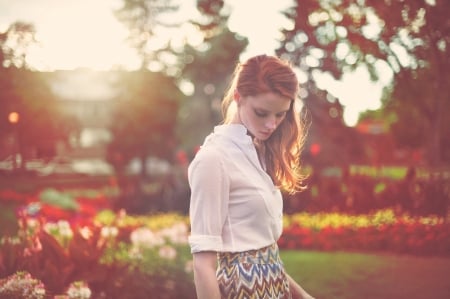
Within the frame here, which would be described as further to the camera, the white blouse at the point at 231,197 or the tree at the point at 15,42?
the tree at the point at 15,42

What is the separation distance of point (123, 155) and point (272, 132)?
1001 inches

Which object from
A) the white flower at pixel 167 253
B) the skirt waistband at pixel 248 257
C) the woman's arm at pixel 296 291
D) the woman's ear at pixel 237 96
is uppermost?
the woman's ear at pixel 237 96

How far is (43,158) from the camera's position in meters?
11.0

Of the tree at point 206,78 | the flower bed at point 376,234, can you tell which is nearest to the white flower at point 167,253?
the flower bed at point 376,234

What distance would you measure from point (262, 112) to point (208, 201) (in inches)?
16.5

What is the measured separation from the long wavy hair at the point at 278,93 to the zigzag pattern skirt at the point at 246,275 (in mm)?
359

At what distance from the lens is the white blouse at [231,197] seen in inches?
72.3

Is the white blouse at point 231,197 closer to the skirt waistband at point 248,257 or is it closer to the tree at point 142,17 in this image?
the skirt waistband at point 248,257

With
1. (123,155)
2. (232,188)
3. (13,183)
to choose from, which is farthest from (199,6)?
(123,155)

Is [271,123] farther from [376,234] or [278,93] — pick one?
[376,234]

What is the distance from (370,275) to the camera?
6312 millimetres

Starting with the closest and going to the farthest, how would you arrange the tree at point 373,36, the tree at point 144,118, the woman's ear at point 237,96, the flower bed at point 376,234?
1. the woman's ear at point 237,96
2. the tree at point 373,36
3. the flower bed at point 376,234
4. the tree at point 144,118

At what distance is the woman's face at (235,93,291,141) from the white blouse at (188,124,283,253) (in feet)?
0.13

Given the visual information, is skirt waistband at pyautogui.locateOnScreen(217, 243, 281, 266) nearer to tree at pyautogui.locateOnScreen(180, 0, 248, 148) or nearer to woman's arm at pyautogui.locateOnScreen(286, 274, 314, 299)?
woman's arm at pyautogui.locateOnScreen(286, 274, 314, 299)
